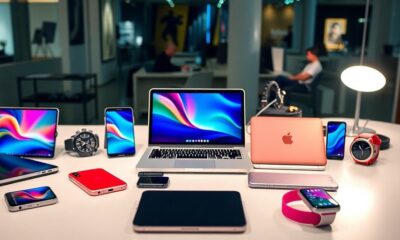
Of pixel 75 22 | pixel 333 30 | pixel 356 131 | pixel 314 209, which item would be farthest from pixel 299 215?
pixel 333 30

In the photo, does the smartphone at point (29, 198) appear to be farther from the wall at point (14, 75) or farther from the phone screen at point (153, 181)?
the wall at point (14, 75)

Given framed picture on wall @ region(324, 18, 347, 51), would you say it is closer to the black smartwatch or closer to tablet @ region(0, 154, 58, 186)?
the black smartwatch

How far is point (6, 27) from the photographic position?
714 cm

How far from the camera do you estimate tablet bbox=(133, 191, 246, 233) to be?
1.19 meters

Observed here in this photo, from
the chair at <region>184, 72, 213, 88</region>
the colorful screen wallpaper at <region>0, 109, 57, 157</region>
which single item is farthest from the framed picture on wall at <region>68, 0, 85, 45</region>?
the colorful screen wallpaper at <region>0, 109, 57, 157</region>

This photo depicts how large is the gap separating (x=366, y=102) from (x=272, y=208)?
25.0ft

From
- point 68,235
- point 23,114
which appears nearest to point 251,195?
point 68,235

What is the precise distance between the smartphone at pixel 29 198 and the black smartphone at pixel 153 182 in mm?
314


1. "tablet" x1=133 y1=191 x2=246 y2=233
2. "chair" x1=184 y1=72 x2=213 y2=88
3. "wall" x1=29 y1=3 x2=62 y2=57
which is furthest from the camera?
"wall" x1=29 y1=3 x2=62 y2=57

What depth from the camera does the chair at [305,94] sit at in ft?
19.6

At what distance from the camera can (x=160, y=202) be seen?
1.34m

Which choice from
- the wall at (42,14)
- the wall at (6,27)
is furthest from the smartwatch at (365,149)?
the wall at (42,14)

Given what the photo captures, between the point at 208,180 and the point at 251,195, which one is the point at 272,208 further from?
the point at 208,180

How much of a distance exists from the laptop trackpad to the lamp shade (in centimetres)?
87
